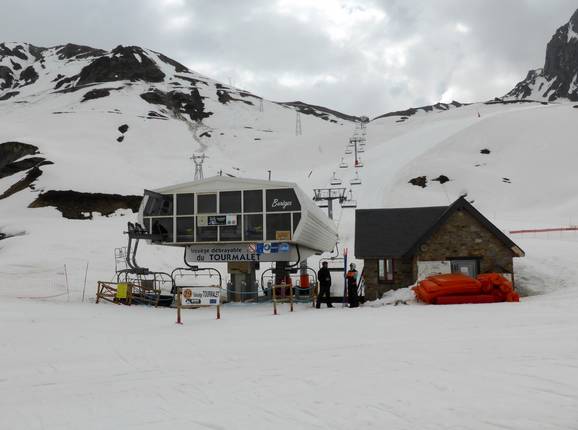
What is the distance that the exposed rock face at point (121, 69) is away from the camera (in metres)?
123

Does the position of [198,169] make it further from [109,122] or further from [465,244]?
[465,244]

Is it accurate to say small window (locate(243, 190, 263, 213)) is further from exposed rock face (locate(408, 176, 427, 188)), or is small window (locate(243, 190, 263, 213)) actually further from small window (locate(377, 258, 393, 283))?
exposed rock face (locate(408, 176, 427, 188))

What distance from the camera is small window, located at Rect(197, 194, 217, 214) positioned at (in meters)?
23.4

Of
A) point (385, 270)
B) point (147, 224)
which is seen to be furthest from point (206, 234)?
point (385, 270)

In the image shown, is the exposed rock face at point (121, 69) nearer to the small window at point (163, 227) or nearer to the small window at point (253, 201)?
the small window at point (163, 227)

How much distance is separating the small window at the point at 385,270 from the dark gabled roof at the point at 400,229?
64cm

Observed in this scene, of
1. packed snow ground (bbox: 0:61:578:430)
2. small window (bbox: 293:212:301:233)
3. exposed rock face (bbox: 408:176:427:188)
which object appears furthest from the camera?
exposed rock face (bbox: 408:176:427:188)

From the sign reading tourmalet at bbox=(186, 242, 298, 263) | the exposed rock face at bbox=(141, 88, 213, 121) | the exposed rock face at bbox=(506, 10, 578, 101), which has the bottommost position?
the sign reading tourmalet at bbox=(186, 242, 298, 263)

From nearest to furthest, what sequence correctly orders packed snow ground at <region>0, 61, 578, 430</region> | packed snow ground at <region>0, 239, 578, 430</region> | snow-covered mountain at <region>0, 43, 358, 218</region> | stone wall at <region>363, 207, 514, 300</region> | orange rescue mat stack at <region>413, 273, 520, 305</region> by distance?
packed snow ground at <region>0, 239, 578, 430</region> < packed snow ground at <region>0, 61, 578, 430</region> < orange rescue mat stack at <region>413, 273, 520, 305</region> < stone wall at <region>363, 207, 514, 300</region> < snow-covered mountain at <region>0, 43, 358, 218</region>

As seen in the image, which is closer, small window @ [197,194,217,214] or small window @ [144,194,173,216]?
small window @ [197,194,217,214]

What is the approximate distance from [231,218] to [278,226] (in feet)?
7.46

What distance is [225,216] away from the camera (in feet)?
76.0

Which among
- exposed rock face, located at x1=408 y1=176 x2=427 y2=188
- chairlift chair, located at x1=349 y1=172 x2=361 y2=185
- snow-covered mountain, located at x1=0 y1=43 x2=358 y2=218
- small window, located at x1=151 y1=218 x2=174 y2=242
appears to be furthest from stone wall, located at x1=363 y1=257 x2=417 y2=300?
chairlift chair, located at x1=349 y1=172 x2=361 y2=185

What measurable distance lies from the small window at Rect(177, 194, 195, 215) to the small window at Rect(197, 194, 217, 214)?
34 cm
